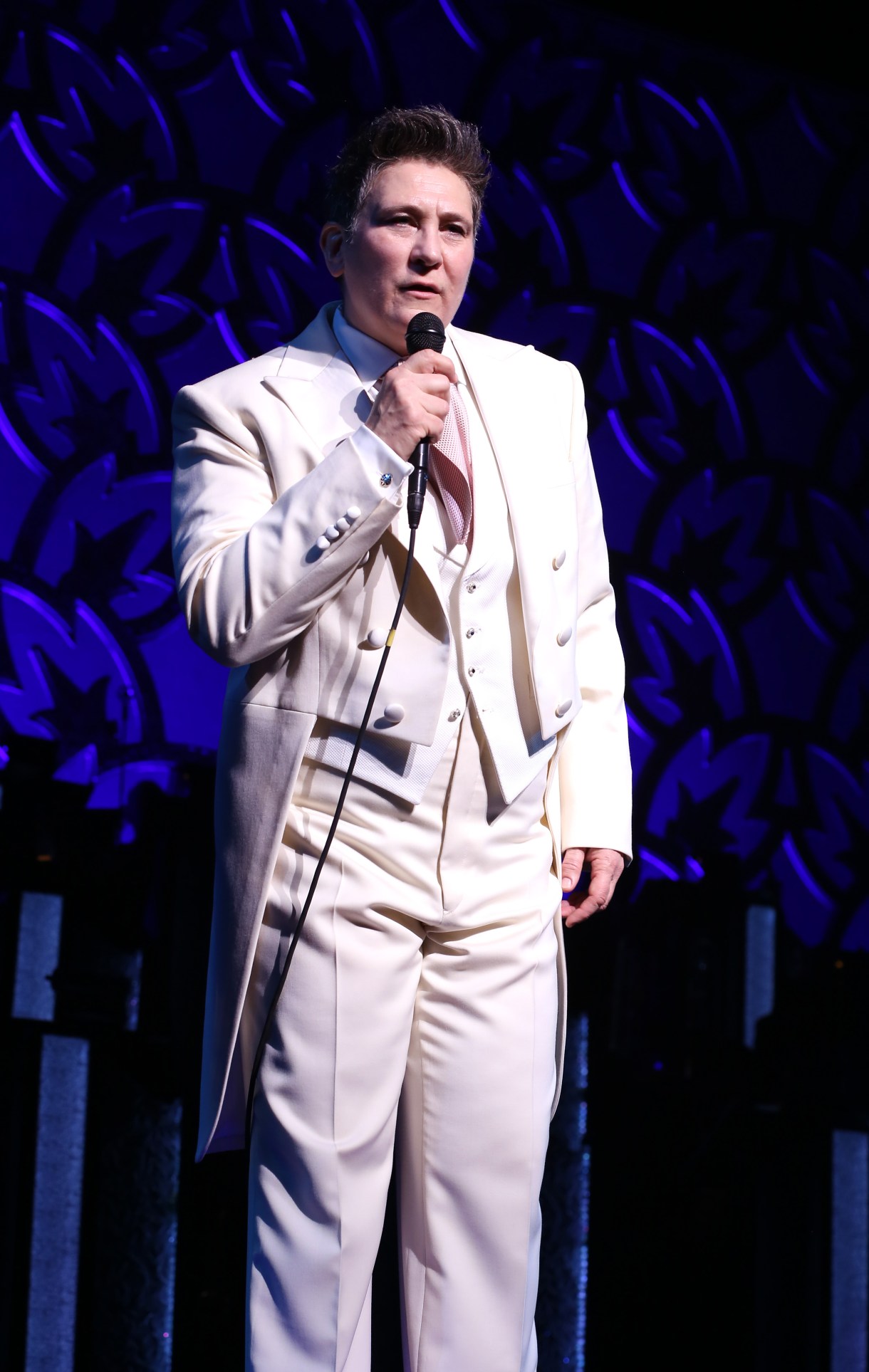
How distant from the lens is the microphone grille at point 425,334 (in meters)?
1.44

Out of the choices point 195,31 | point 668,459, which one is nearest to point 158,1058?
point 668,459

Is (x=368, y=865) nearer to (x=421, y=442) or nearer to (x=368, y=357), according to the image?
(x=421, y=442)

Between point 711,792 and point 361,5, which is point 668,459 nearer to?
point 711,792

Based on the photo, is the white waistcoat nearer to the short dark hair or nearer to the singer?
the singer

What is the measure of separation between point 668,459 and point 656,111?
2.51 ft

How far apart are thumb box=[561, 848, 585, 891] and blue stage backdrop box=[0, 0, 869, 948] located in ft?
4.04

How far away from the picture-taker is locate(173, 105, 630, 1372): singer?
1384 mm

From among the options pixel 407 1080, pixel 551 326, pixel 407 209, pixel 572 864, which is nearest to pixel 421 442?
pixel 407 209

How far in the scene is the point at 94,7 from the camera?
9.43 ft

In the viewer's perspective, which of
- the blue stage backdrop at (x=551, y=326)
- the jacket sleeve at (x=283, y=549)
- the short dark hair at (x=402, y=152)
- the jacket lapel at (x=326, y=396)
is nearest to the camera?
the jacket sleeve at (x=283, y=549)

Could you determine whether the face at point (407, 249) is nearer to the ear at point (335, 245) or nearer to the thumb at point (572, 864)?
the ear at point (335, 245)

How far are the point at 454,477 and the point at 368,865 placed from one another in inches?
15.8

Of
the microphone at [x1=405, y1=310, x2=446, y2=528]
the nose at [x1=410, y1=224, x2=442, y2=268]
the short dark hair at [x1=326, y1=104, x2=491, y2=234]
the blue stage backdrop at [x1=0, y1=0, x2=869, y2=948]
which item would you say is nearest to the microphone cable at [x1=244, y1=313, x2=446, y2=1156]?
the microphone at [x1=405, y1=310, x2=446, y2=528]

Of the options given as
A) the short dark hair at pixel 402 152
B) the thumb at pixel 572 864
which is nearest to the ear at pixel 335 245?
the short dark hair at pixel 402 152
